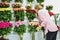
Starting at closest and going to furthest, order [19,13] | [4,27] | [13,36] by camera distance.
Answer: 1. [4,27]
2. [19,13]
3. [13,36]

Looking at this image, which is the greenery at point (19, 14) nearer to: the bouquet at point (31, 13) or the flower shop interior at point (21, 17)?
the flower shop interior at point (21, 17)

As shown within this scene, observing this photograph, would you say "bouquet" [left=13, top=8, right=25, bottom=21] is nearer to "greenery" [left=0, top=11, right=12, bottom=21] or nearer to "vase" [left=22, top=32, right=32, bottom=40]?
"greenery" [left=0, top=11, right=12, bottom=21]

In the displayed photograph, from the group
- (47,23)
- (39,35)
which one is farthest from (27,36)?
(47,23)

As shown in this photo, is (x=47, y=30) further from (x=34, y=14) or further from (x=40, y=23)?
(x=34, y=14)

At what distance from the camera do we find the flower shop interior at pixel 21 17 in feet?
6.96

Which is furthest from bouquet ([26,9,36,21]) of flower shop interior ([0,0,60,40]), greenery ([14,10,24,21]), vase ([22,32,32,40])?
vase ([22,32,32,40])

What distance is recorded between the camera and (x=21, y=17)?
2.25 metres

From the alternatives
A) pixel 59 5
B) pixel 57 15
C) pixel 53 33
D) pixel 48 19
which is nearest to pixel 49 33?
pixel 53 33

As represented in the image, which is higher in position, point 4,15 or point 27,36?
point 4,15

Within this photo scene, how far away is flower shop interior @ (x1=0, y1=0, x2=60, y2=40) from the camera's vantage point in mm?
2121

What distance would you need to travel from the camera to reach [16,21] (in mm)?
2270

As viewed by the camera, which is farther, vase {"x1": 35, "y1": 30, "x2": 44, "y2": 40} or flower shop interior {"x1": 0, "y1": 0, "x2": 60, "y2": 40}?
vase {"x1": 35, "y1": 30, "x2": 44, "y2": 40}

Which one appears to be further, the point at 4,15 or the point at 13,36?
the point at 13,36

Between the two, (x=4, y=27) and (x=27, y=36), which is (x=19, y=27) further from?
(x=27, y=36)
